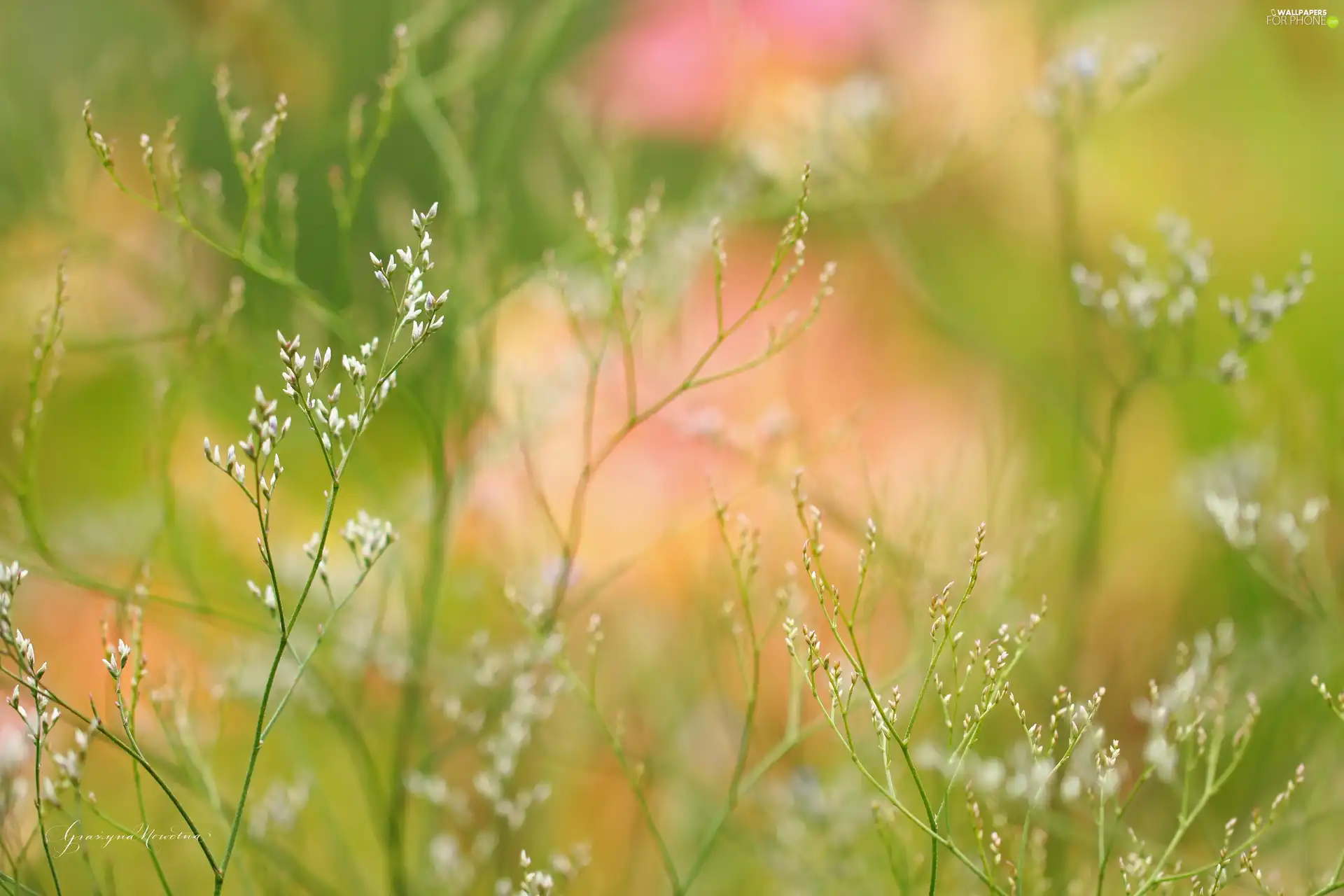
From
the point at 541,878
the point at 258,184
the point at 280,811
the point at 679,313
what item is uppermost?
the point at 679,313

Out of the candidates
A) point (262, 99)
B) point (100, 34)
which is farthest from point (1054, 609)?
point (100, 34)

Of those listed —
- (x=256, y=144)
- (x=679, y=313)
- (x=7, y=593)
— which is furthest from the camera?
(x=679, y=313)

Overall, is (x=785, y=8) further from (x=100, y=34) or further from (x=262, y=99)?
(x=100, y=34)

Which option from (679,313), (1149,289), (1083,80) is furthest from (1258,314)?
(679,313)

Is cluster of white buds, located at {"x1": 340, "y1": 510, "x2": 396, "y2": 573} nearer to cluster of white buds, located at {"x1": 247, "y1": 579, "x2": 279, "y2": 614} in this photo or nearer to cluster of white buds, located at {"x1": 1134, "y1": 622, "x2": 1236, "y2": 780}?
cluster of white buds, located at {"x1": 247, "y1": 579, "x2": 279, "y2": 614}

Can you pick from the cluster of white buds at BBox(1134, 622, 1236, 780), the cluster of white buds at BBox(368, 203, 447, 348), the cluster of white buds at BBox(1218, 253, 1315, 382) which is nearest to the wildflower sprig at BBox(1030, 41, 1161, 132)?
the cluster of white buds at BBox(1218, 253, 1315, 382)

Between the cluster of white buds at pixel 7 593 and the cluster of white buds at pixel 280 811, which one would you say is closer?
the cluster of white buds at pixel 7 593

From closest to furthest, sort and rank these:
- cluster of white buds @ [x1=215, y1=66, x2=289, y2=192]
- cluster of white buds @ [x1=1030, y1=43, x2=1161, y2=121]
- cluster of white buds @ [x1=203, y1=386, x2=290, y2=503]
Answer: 1. cluster of white buds @ [x1=203, y1=386, x2=290, y2=503]
2. cluster of white buds @ [x1=215, y1=66, x2=289, y2=192]
3. cluster of white buds @ [x1=1030, y1=43, x2=1161, y2=121]

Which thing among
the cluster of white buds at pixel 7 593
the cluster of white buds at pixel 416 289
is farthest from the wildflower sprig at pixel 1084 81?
the cluster of white buds at pixel 7 593

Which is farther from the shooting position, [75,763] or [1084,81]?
[1084,81]

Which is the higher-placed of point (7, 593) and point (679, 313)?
point (679, 313)

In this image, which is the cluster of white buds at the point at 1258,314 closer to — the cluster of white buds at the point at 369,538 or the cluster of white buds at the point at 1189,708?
the cluster of white buds at the point at 1189,708

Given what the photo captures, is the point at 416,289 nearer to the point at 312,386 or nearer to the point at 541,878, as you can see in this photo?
the point at 312,386
